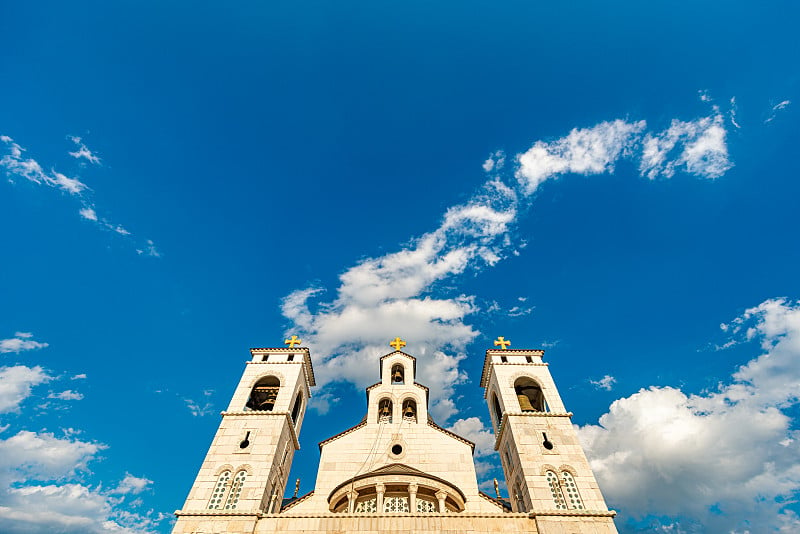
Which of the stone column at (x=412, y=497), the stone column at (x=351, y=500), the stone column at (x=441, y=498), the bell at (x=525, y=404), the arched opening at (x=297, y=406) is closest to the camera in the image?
the stone column at (x=412, y=497)

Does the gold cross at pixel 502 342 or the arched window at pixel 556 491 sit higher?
the gold cross at pixel 502 342

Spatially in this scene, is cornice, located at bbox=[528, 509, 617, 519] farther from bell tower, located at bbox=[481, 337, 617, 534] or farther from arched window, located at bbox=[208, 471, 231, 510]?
Answer: arched window, located at bbox=[208, 471, 231, 510]

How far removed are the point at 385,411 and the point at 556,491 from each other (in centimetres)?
1309

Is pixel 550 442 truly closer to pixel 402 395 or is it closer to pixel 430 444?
pixel 430 444

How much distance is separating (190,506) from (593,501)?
22.7 m

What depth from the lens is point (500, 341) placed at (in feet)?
113

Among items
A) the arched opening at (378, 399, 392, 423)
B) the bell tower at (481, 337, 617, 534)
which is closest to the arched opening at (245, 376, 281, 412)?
the arched opening at (378, 399, 392, 423)

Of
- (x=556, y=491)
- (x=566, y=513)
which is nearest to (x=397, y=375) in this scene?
(x=556, y=491)

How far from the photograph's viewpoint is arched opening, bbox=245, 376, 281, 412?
3057cm

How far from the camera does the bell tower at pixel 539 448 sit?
883 inches

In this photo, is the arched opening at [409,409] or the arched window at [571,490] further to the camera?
the arched opening at [409,409]

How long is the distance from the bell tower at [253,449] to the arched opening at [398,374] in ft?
23.5

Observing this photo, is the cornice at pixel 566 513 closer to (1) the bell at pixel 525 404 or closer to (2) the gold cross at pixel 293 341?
(1) the bell at pixel 525 404

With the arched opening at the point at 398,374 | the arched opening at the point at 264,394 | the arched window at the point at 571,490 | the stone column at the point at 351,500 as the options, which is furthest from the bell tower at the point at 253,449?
the arched window at the point at 571,490
